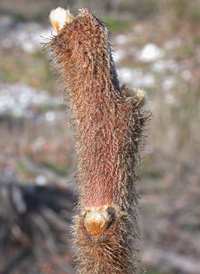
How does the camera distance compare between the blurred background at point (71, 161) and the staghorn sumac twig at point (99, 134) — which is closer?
the staghorn sumac twig at point (99, 134)

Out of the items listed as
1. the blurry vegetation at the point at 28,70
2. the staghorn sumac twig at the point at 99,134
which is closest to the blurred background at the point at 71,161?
the blurry vegetation at the point at 28,70

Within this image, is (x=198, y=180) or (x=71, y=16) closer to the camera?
(x=71, y=16)

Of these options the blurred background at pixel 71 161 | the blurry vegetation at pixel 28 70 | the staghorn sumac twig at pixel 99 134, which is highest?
the blurry vegetation at pixel 28 70

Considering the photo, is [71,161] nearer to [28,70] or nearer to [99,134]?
[28,70]

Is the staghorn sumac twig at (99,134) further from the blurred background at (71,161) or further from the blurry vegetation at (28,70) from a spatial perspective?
the blurry vegetation at (28,70)

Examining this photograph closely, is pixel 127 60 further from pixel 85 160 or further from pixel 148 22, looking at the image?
pixel 85 160

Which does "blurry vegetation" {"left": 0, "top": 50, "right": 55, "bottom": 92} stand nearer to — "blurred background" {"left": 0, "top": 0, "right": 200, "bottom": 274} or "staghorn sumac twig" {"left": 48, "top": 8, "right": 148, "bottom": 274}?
"blurred background" {"left": 0, "top": 0, "right": 200, "bottom": 274}

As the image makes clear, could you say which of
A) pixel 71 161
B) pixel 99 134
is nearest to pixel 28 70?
pixel 71 161

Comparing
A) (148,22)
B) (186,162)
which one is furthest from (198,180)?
(148,22)
